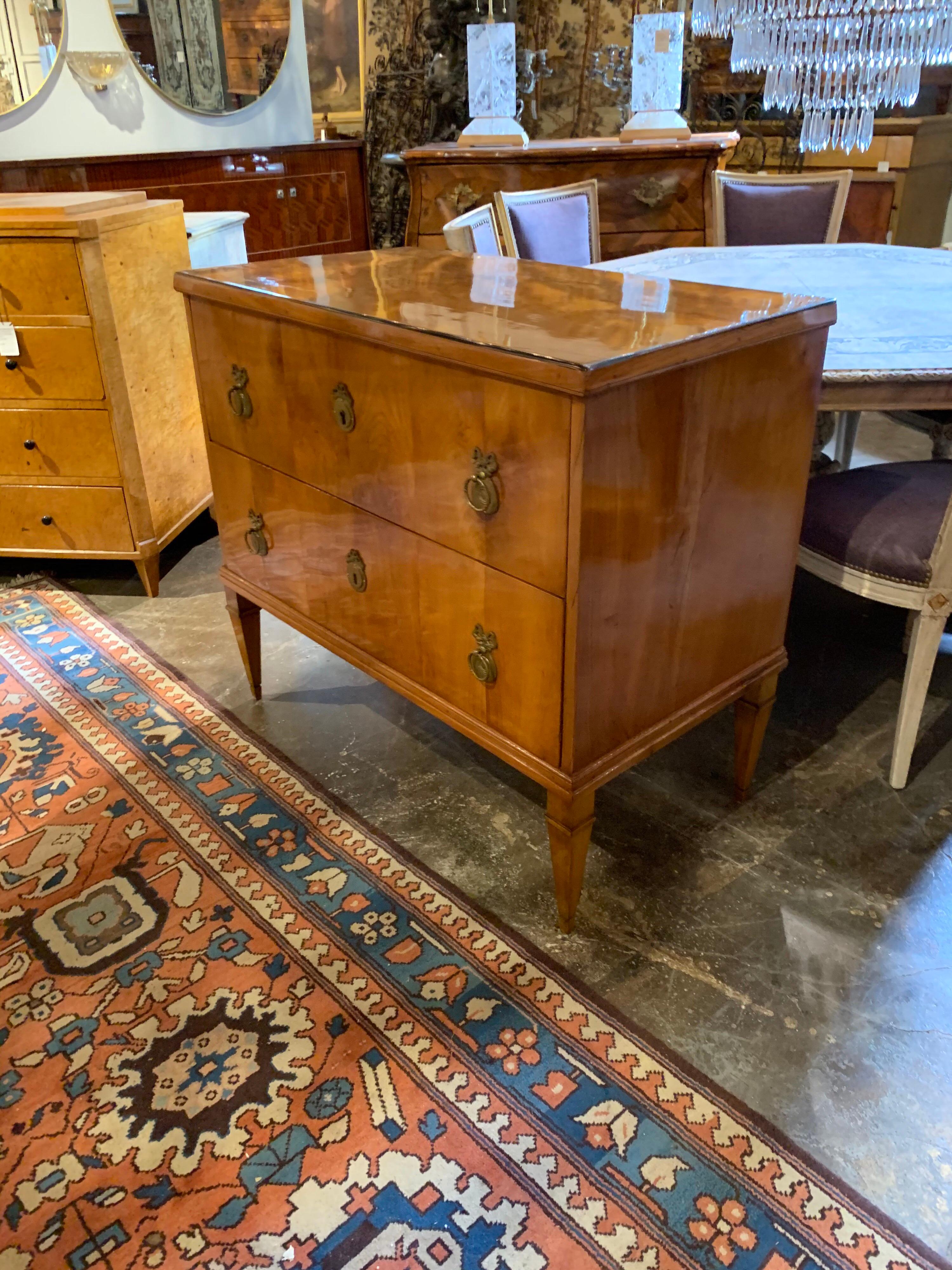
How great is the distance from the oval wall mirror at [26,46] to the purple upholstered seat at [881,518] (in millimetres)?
3912

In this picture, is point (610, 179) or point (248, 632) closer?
point (248, 632)

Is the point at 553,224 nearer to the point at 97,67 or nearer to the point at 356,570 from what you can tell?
the point at 356,570

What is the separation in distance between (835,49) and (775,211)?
51 centimetres

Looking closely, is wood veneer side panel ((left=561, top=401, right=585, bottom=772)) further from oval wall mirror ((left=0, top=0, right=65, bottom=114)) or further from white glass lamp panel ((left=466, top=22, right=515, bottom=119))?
oval wall mirror ((left=0, top=0, right=65, bottom=114))

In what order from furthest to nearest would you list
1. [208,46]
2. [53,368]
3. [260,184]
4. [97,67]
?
[208,46] < [260,184] < [97,67] < [53,368]

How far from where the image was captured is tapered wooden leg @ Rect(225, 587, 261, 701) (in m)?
2.12

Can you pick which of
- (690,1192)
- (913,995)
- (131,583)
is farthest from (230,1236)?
(131,583)

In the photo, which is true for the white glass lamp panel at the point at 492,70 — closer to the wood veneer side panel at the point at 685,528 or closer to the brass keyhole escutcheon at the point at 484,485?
the wood veneer side panel at the point at 685,528

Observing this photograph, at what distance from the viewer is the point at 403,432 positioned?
1.45 metres

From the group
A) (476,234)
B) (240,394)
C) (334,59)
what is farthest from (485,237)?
(334,59)

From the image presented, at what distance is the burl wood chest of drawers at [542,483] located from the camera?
4.02 ft

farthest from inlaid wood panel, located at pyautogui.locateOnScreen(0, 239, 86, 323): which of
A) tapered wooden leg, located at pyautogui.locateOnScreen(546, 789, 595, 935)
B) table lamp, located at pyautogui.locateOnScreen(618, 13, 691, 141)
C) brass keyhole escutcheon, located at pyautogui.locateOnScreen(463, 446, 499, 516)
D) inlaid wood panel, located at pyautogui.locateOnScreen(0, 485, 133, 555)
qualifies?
table lamp, located at pyautogui.locateOnScreen(618, 13, 691, 141)

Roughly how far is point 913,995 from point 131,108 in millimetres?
4817

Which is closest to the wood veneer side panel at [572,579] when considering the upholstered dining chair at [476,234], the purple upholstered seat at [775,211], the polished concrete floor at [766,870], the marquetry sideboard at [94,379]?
the polished concrete floor at [766,870]
